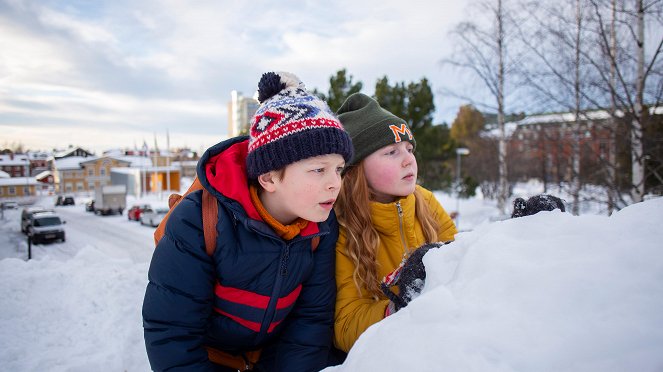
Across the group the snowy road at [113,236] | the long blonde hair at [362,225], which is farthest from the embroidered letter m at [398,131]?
the snowy road at [113,236]

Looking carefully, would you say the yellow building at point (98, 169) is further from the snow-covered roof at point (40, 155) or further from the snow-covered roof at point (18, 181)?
the snow-covered roof at point (18, 181)

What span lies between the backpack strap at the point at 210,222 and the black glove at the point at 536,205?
1.29 meters

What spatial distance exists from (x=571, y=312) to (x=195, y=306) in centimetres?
132

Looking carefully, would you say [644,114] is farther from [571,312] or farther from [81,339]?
[81,339]

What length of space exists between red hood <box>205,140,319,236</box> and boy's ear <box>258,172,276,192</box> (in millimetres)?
74

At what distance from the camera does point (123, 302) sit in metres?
4.32

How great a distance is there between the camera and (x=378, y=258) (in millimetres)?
2016

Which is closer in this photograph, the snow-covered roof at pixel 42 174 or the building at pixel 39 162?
the building at pixel 39 162

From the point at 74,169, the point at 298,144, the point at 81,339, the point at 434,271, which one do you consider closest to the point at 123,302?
the point at 81,339

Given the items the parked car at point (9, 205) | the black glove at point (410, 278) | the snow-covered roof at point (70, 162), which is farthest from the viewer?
the snow-covered roof at point (70, 162)

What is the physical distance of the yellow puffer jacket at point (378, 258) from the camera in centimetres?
180

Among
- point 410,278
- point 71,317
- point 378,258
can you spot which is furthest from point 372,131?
point 71,317

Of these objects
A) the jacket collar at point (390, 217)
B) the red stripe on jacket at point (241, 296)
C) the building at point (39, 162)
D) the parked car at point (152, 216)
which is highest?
the building at point (39, 162)

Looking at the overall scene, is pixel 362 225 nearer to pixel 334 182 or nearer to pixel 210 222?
pixel 334 182
